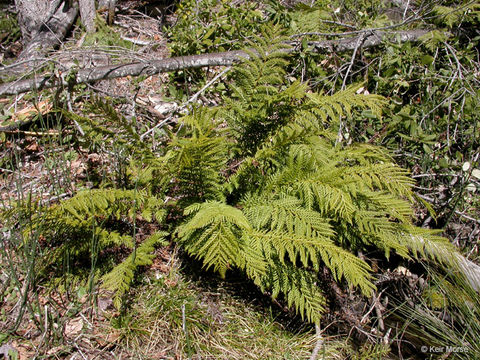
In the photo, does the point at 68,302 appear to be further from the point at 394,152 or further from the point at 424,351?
the point at 394,152

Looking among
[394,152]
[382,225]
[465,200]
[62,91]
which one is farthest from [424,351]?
[62,91]

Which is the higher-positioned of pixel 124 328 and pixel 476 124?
pixel 476 124

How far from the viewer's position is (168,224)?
7.94 ft

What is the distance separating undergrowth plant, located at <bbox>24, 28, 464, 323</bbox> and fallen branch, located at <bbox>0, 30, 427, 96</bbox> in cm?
68

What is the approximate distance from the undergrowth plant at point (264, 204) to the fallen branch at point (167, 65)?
0.68 m

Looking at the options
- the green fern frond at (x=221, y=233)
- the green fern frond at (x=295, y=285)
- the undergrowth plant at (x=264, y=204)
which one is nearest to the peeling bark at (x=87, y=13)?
the undergrowth plant at (x=264, y=204)

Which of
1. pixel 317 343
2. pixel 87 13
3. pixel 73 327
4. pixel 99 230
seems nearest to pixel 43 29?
pixel 87 13

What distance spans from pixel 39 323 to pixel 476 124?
9.92 feet

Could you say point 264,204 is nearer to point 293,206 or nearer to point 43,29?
point 293,206

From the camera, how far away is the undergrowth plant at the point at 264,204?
1960mm

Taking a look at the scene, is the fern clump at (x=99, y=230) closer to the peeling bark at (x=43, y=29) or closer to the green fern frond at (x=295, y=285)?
the green fern frond at (x=295, y=285)

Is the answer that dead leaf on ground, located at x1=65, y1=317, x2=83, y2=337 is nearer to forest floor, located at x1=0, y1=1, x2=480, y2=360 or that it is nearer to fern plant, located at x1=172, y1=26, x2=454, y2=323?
forest floor, located at x1=0, y1=1, x2=480, y2=360

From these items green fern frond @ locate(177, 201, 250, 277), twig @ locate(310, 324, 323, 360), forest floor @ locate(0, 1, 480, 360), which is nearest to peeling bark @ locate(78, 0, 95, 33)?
forest floor @ locate(0, 1, 480, 360)

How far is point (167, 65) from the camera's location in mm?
3064
